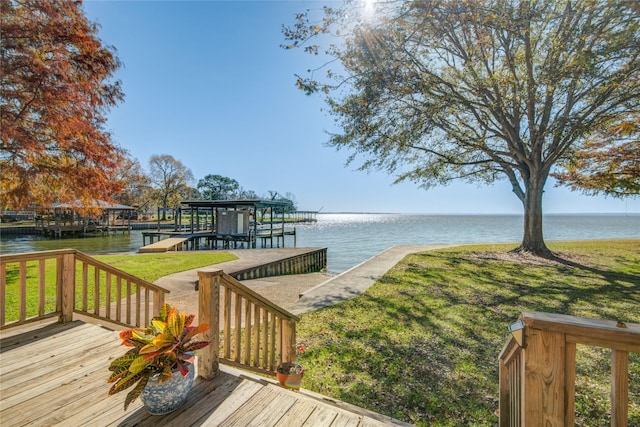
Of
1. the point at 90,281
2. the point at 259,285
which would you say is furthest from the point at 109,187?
the point at 259,285

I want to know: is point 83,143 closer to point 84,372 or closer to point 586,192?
point 84,372

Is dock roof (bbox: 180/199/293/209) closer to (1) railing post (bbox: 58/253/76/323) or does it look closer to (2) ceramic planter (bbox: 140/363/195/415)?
(1) railing post (bbox: 58/253/76/323)

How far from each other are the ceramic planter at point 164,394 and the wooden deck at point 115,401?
0.06 metres

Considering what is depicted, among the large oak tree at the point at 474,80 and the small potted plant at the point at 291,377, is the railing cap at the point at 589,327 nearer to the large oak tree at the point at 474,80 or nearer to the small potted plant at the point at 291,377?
the small potted plant at the point at 291,377

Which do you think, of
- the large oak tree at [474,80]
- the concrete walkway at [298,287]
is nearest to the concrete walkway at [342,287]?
the concrete walkway at [298,287]

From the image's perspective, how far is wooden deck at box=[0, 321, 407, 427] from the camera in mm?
2068

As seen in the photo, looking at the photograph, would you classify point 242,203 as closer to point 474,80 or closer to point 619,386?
point 474,80

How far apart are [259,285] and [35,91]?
7.29 metres

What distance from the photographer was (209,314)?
243cm

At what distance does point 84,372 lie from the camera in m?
2.70

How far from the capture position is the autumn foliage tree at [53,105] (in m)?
6.56

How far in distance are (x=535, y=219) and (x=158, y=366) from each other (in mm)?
13104

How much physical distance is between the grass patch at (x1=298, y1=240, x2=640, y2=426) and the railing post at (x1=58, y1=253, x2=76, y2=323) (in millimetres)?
3156

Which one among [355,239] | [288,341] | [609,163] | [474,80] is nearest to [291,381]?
[288,341]
